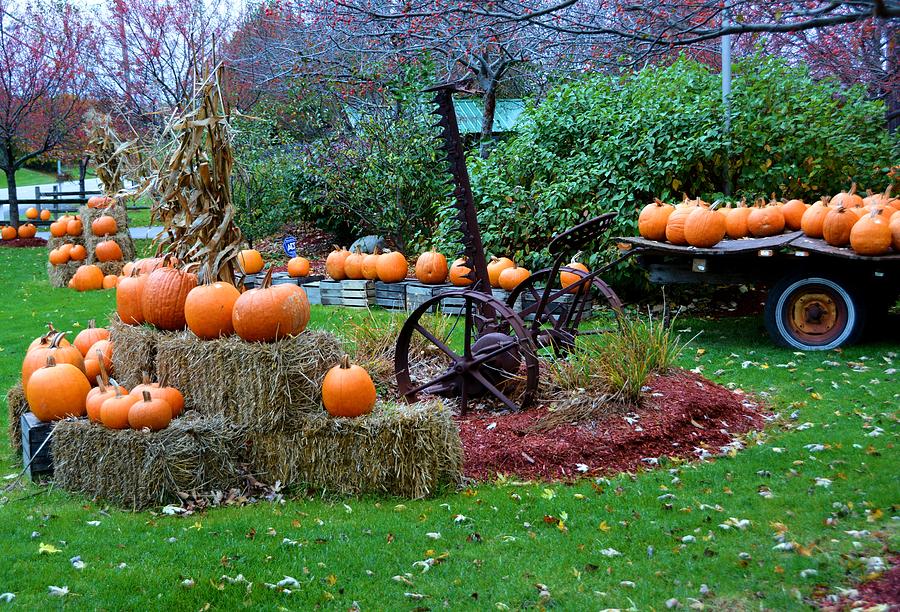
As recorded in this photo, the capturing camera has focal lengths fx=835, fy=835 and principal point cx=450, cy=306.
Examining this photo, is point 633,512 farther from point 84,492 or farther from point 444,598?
point 84,492

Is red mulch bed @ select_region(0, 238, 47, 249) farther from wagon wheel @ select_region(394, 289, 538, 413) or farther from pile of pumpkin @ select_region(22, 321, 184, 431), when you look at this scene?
wagon wheel @ select_region(394, 289, 538, 413)

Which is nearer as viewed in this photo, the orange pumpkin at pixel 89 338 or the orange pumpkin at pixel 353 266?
the orange pumpkin at pixel 89 338

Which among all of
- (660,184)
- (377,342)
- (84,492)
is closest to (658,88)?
(660,184)

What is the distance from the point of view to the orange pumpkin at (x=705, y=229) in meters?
8.40

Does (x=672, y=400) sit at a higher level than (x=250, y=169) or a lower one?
lower

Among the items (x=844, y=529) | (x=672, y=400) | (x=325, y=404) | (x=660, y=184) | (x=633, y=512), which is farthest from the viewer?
(x=660, y=184)

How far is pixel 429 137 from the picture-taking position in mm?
13648

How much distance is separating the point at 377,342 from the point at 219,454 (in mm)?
2666

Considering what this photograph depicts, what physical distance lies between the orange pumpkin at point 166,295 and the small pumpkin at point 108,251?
9.20 m

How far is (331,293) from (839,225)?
684cm

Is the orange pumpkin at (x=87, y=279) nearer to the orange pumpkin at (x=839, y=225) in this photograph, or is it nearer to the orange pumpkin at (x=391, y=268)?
the orange pumpkin at (x=391, y=268)

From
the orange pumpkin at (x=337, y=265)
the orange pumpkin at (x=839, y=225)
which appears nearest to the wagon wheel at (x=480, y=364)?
the orange pumpkin at (x=839, y=225)

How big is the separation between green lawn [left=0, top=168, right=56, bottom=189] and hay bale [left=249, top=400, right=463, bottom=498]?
42.1 meters

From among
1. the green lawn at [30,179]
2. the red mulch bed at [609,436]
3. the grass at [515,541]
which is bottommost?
the grass at [515,541]
